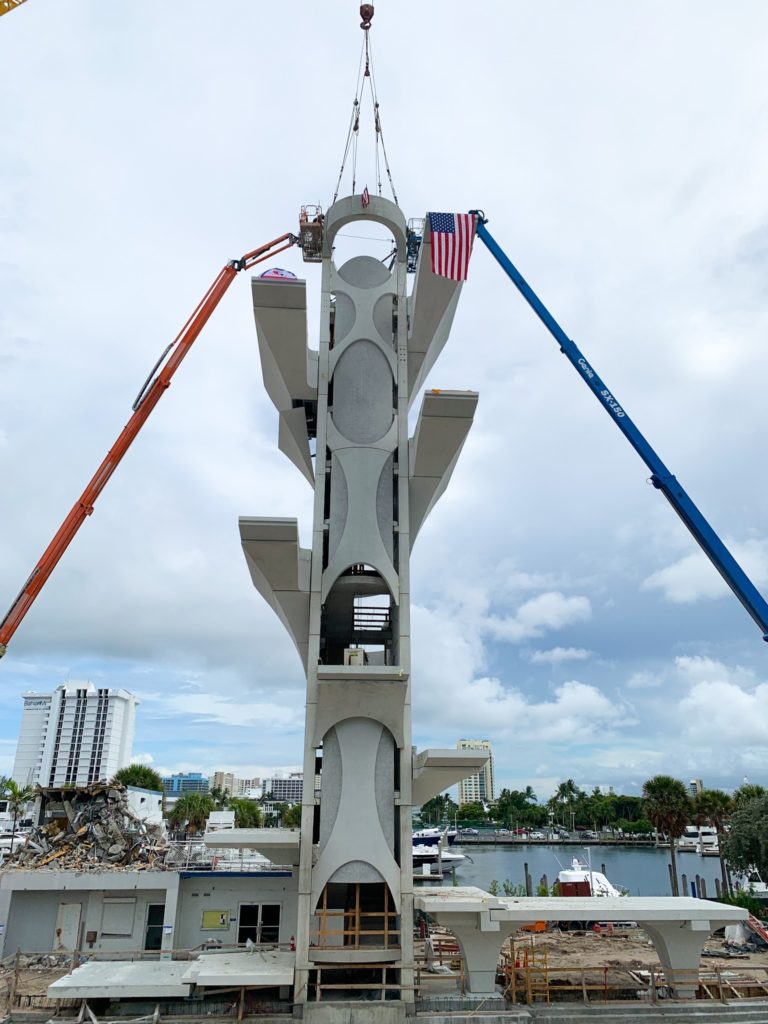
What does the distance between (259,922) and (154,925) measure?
3.86m

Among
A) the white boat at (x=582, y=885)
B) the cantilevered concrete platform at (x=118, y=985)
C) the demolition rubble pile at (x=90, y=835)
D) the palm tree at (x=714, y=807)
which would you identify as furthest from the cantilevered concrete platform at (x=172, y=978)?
the palm tree at (x=714, y=807)

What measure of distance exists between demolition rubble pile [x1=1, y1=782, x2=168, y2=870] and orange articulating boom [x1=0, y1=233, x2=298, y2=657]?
32.2 feet

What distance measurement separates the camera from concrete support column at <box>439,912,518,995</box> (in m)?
21.6

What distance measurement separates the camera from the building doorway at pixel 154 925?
28.7m

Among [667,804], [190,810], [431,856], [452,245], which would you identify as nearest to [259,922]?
[452,245]

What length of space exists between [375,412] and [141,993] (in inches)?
747

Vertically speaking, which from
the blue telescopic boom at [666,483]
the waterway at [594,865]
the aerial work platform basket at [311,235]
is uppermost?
the aerial work platform basket at [311,235]

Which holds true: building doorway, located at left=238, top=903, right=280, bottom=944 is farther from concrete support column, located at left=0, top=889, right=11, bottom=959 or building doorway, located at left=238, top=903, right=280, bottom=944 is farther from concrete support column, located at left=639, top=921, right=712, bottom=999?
concrete support column, located at left=639, top=921, right=712, bottom=999

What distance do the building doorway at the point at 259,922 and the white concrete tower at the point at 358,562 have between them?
5.65 meters

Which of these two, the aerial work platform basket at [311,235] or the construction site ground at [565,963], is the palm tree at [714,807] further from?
the aerial work platform basket at [311,235]

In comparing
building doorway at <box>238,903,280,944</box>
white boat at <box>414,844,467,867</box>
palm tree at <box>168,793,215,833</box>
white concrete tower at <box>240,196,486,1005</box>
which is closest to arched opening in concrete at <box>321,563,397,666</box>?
white concrete tower at <box>240,196,486,1005</box>

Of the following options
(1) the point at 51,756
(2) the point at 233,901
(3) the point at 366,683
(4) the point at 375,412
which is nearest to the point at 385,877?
(3) the point at 366,683

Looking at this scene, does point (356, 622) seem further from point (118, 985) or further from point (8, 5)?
point (8, 5)

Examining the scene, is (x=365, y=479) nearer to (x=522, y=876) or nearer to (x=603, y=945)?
(x=603, y=945)
